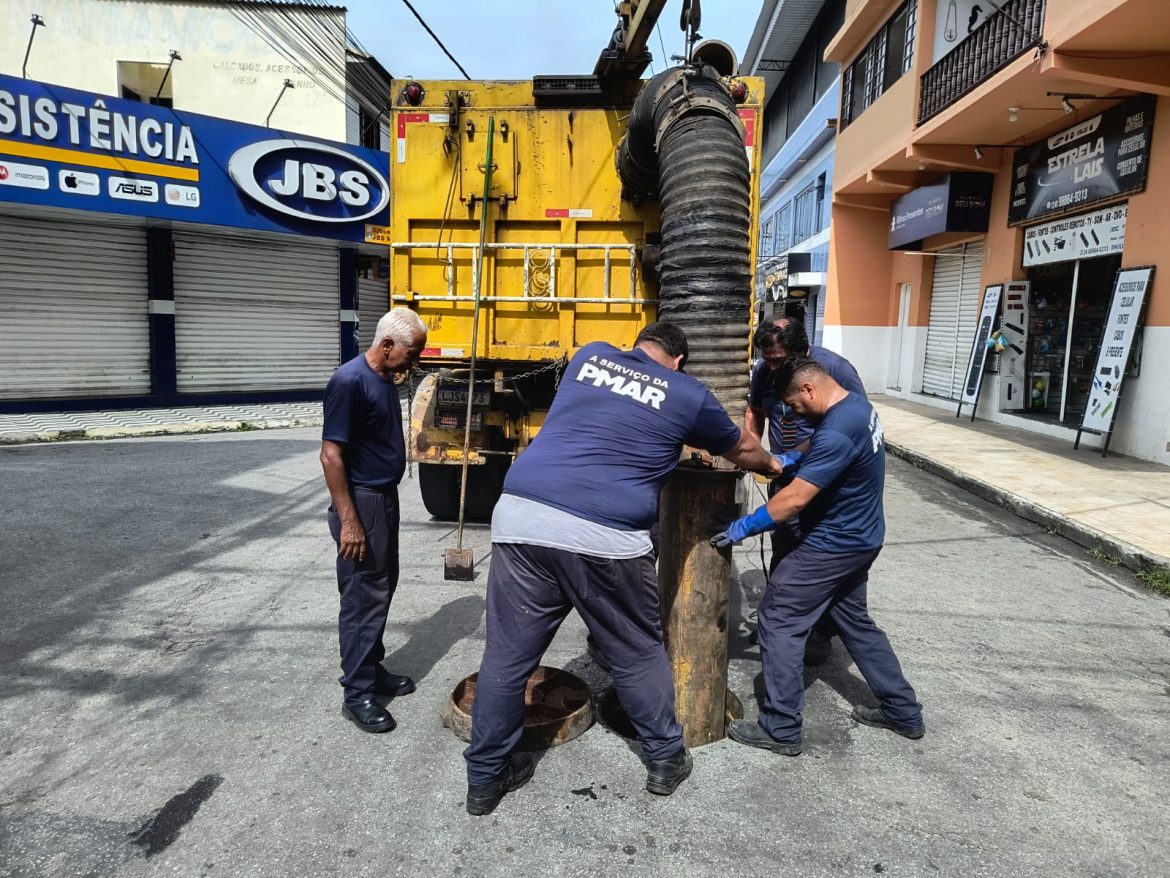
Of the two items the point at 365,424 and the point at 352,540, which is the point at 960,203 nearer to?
the point at 365,424

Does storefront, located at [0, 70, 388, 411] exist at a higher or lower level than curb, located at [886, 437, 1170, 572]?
higher

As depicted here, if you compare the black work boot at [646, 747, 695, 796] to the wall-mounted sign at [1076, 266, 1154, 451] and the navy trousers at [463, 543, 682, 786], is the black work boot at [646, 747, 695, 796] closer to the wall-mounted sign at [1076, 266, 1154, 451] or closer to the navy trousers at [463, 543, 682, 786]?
the navy trousers at [463, 543, 682, 786]

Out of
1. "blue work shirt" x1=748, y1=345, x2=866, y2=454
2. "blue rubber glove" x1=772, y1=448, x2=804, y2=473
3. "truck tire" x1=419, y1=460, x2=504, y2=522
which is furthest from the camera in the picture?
"truck tire" x1=419, y1=460, x2=504, y2=522

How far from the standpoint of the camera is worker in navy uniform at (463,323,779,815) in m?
2.90

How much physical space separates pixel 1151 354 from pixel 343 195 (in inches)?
510

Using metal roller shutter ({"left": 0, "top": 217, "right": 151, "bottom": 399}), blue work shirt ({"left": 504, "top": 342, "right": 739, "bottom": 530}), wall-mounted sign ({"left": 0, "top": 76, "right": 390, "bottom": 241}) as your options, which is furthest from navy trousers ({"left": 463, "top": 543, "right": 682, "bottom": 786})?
metal roller shutter ({"left": 0, "top": 217, "right": 151, "bottom": 399})

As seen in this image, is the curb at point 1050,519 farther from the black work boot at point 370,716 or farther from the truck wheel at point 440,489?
the black work boot at point 370,716

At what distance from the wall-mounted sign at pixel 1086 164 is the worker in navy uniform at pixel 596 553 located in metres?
10.1

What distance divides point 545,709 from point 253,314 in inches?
550

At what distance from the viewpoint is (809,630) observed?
3.49m

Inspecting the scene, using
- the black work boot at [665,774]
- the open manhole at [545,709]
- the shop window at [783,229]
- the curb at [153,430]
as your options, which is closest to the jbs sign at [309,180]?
the curb at [153,430]

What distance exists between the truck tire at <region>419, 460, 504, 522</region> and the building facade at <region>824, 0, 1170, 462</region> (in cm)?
786

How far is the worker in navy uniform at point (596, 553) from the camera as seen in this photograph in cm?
290

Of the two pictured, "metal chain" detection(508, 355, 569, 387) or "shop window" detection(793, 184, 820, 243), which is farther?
"shop window" detection(793, 184, 820, 243)
